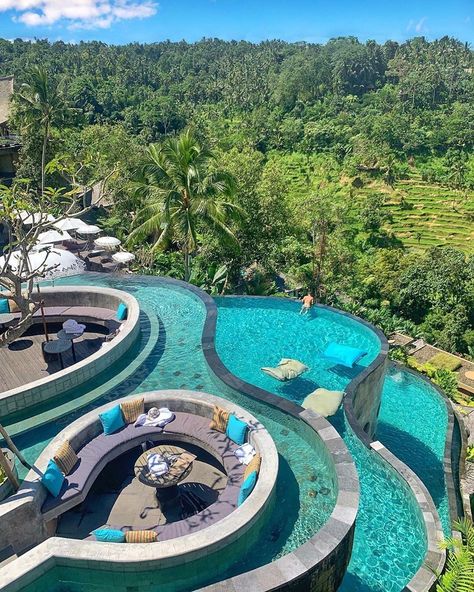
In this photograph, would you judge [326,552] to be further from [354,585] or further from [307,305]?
[307,305]

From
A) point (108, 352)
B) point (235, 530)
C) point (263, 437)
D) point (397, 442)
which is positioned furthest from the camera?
point (397, 442)

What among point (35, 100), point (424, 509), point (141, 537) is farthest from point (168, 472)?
point (35, 100)

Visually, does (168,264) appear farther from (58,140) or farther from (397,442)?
(397,442)

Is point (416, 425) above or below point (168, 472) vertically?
below

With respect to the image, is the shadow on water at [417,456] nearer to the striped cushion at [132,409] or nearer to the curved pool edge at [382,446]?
the curved pool edge at [382,446]

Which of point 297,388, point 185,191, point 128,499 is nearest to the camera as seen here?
point 128,499

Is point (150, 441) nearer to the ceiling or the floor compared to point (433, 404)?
nearer to the ceiling

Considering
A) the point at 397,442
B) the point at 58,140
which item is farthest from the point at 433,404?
the point at 58,140
